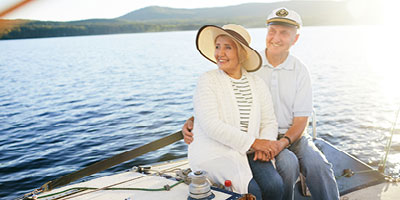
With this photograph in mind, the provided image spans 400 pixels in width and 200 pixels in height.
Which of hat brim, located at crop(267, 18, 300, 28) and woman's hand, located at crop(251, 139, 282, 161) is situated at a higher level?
hat brim, located at crop(267, 18, 300, 28)

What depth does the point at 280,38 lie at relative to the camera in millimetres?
3721

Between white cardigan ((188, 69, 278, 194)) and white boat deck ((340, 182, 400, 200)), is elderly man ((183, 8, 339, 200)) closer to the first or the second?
white cardigan ((188, 69, 278, 194))

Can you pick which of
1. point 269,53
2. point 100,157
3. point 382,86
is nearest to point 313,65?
point 382,86

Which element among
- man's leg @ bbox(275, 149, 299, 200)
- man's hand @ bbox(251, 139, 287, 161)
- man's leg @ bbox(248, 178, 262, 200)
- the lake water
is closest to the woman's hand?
man's hand @ bbox(251, 139, 287, 161)

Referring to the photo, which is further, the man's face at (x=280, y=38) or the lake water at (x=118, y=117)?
the lake water at (x=118, y=117)

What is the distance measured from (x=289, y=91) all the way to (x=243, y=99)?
0.65m

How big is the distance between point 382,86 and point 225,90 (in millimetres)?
17753

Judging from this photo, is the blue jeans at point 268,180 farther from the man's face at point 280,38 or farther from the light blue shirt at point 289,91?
the man's face at point 280,38

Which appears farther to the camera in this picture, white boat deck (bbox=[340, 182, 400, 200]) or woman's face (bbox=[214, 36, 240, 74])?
white boat deck (bbox=[340, 182, 400, 200])

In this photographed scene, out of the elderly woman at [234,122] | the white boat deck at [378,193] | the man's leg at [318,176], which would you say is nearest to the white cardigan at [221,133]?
the elderly woman at [234,122]

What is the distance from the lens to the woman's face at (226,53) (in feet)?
10.9

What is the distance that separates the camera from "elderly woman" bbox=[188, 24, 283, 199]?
10.2 ft

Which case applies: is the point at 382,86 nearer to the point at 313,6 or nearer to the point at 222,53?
the point at 222,53

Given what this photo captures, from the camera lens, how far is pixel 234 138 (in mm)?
3148
